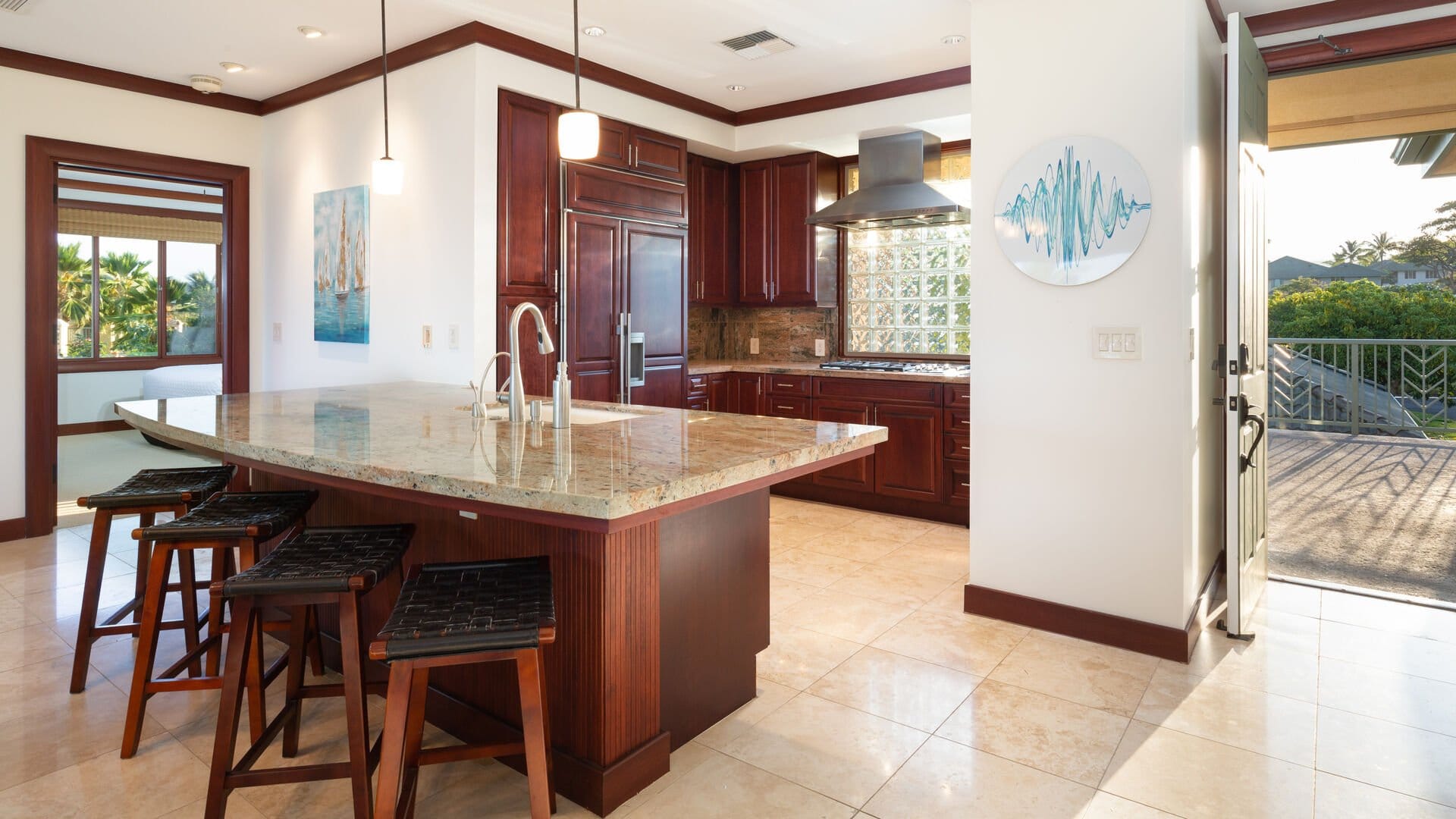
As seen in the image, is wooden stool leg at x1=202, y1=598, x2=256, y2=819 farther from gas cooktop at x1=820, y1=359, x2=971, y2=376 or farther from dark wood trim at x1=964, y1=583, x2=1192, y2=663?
gas cooktop at x1=820, y1=359, x2=971, y2=376

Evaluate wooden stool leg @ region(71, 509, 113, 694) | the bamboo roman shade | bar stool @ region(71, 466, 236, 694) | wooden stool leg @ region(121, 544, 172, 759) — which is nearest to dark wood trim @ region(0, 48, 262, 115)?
bar stool @ region(71, 466, 236, 694)

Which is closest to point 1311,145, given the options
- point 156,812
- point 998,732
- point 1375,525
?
point 1375,525

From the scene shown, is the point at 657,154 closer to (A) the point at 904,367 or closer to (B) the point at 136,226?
(A) the point at 904,367

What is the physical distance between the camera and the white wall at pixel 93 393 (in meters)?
8.02

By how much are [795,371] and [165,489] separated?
11.7ft

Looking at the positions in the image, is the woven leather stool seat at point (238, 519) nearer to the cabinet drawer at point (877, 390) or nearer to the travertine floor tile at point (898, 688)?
the travertine floor tile at point (898, 688)

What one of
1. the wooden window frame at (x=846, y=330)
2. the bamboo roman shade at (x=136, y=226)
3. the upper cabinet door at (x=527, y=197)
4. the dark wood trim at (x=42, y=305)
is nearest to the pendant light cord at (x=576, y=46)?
the upper cabinet door at (x=527, y=197)

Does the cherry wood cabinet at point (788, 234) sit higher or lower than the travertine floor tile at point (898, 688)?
higher

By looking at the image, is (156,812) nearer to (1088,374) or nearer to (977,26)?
(1088,374)

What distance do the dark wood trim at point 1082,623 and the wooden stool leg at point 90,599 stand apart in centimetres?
304

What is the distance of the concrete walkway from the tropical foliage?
10.2 m

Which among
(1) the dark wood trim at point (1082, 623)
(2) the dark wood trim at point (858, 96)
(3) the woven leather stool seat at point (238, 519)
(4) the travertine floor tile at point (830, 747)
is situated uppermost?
(2) the dark wood trim at point (858, 96)

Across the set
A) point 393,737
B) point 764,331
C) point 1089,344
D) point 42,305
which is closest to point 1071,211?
point 1089,344

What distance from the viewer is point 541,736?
5.24ft
